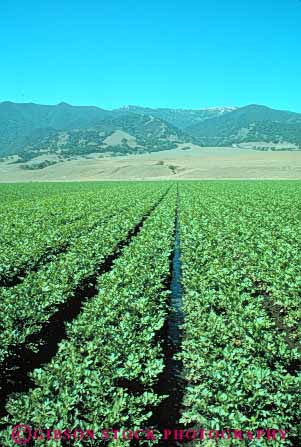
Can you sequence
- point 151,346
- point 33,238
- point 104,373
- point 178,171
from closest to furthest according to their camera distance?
1. point 104,373
2. point 151,346
3. point 33,238
4. point 178,171

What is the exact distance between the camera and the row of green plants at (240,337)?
460cm

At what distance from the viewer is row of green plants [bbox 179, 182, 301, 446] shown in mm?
4598

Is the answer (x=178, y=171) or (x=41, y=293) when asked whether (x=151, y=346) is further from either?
(x=178, y=171)

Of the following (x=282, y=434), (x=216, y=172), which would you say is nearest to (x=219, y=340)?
(x=282, y=434)

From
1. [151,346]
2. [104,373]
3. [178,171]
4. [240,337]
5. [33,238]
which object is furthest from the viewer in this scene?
[178,171]

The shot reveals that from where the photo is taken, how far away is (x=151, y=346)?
6.79m

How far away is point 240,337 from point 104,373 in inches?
106

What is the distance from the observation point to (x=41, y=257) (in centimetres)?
1280

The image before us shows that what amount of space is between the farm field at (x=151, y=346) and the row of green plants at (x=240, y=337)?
0.08 feet

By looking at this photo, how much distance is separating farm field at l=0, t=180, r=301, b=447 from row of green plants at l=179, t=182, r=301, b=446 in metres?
0.02

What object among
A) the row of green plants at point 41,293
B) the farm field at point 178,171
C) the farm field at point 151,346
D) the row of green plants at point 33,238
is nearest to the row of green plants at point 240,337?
the farm field at point 151,346

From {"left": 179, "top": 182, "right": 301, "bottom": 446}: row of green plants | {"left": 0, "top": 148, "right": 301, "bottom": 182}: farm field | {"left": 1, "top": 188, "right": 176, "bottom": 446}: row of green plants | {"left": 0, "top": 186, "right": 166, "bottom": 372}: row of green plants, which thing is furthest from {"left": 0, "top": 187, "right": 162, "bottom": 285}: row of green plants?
{"left": 0, "top": 148, "right": 301, "bottom": 182}: farm field

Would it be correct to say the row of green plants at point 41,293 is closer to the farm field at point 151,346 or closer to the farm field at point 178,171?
the farm field at point 151,346

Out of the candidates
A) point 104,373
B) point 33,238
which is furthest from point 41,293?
point 33,238
